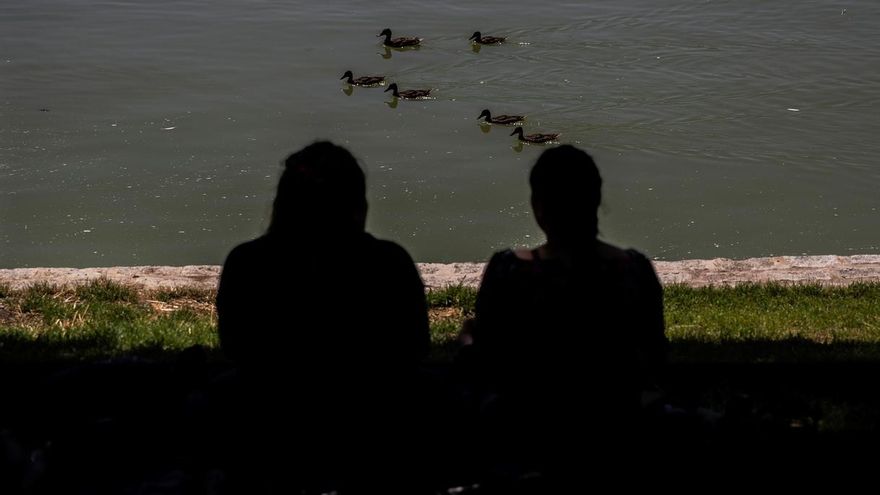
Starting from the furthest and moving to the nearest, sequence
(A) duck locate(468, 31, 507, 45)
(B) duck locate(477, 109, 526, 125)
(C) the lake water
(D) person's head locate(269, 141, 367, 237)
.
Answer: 1. (A) duck locate(468, 31, 507, 45)
2. (B) duck locate(477, 109, 526, 125)
3. (C) the lake water
4. (D) person's head locate(269, 141, 367, 237)

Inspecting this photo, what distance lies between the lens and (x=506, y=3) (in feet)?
73.6

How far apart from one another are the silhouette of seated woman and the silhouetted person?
35 cm

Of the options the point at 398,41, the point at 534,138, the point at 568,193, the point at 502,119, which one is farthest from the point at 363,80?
the point at 568,193

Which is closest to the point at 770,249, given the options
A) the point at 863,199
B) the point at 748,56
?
the point at 863,199

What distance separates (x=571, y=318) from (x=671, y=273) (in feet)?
16.8

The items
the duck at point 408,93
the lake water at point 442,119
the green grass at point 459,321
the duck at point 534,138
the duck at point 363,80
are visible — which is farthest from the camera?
the duck at point 363,80

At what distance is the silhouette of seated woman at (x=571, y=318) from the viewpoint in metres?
4.27

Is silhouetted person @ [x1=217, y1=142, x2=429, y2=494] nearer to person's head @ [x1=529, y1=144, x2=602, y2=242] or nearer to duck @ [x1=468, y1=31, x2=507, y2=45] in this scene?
person's head @ [x1=529, y1=144, x2=602, y2=242]

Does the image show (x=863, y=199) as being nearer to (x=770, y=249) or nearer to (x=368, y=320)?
(x=770, y=249)

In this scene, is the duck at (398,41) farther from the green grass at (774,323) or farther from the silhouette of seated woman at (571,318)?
the silhouette of seated woman at (571,318)

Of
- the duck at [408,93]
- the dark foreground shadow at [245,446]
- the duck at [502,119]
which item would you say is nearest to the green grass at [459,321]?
the dark foreground shadow at [245,446]

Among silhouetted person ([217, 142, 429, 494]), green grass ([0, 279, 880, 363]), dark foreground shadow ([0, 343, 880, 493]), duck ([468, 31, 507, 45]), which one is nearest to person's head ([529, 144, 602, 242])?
silhouetted person ([217, 142, 429, 494])

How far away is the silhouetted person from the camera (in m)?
4.23

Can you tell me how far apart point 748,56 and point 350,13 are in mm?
6531
